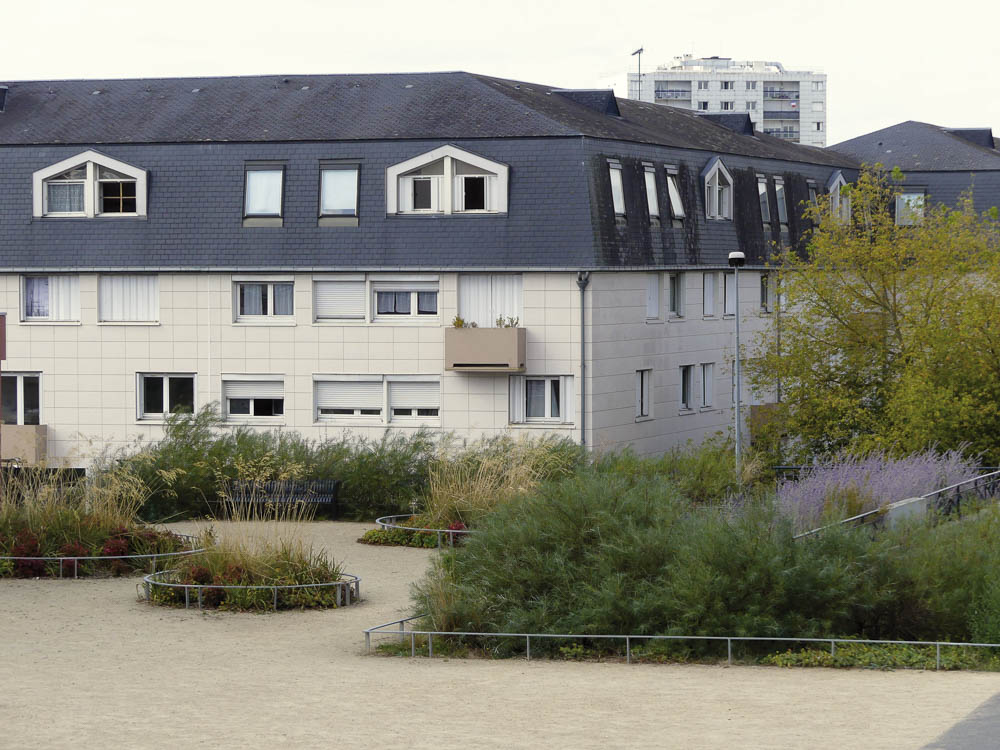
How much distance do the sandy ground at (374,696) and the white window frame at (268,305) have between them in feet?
56.2

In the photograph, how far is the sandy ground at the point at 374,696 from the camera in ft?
40.0

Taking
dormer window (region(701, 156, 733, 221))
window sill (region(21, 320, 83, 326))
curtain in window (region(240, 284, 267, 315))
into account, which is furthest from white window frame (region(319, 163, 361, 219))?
dormer window (region(701, 156, 733, 221))

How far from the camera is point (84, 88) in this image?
40031 millimetres

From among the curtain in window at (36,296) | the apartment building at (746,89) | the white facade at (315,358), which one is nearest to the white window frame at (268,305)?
the white facade at (315,358)

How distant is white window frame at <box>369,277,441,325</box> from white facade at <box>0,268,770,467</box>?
0.03 metres

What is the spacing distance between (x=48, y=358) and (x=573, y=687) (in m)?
24.4

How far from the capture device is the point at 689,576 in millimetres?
16875

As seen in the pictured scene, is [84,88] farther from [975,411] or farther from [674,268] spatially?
[975,411]

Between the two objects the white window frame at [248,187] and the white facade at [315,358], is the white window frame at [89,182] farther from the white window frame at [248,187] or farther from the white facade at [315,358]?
the white window frame at [248,187]

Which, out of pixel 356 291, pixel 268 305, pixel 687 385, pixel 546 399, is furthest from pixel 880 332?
pixel 268 305

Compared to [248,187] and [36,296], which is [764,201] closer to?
[248,187]

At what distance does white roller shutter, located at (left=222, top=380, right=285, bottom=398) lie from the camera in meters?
35.6

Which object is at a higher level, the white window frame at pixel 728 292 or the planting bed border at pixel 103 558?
the white window frame at pixel 728 292

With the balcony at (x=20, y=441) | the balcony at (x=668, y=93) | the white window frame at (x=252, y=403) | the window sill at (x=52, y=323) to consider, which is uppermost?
the balcony at (x=668, y=93)
